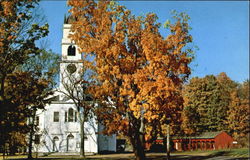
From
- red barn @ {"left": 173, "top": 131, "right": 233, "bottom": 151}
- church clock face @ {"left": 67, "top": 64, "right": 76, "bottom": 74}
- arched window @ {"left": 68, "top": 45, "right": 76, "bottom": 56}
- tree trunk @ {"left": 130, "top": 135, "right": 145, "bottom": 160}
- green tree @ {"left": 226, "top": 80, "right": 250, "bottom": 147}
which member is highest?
arched window @ {"left": 68, "top": 45, "right": 76, "bottom": 56}

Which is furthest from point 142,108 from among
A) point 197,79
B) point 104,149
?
point 197,79

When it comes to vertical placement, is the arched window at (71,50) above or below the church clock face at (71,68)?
above

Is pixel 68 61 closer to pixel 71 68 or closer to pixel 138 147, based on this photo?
pixel 71 68

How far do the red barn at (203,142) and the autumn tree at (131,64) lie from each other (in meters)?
36.7

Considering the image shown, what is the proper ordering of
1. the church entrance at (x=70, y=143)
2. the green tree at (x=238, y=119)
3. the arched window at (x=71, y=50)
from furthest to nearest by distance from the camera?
the green tree at (x=238, y=119)
the arched window at (x=71, y=50)
the church entrance at (x=70, y=143)

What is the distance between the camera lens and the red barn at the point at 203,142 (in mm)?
52269

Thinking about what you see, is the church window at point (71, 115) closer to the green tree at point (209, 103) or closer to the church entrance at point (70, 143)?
the church entrance at point (70, 143)

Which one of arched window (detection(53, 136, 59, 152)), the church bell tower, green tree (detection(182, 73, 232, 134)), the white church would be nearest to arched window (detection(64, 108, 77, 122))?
the white church

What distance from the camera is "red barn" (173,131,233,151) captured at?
171 feet

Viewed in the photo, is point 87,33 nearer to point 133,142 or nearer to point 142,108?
point 142,108

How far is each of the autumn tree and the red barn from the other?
3667 centimetres

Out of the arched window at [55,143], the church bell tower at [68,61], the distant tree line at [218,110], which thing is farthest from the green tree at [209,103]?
the arched window at [55,143]

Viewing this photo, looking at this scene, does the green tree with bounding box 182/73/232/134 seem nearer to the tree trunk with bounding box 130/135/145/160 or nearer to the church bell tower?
the church bell tower

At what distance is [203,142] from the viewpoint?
Answer: 5312cm
